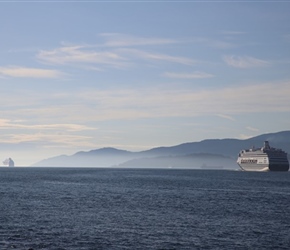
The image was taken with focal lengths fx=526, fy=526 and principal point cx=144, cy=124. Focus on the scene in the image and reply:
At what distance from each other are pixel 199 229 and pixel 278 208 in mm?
33829

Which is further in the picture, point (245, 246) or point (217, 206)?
point (217, 206)

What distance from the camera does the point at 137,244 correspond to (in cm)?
5709

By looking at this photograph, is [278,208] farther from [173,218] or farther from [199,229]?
[199,229]

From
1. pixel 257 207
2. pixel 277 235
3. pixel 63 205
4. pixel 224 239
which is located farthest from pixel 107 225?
pixel 257 207

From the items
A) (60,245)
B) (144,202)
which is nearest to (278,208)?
(144,202)

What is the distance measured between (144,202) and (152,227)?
35.9 meters

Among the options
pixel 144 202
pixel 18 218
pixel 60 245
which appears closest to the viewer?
pixel 60 245

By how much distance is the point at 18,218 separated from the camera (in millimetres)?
76750

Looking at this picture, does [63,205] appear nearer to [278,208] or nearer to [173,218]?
[173,218]

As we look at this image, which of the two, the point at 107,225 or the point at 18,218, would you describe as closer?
the point at 107,225

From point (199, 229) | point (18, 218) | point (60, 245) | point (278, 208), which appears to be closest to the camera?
point (60, 245)

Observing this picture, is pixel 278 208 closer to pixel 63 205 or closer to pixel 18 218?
pixel 63 205

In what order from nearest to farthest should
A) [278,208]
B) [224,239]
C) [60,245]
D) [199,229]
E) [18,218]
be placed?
1. [60,245]
2. [224,239]
3. [199,229]
4. [18,218]
5. [278,208]

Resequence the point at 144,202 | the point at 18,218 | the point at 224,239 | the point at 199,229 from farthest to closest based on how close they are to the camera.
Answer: the point at 144,202 → the point at 18,218 → the point at 199,229 → the point at 224,239
